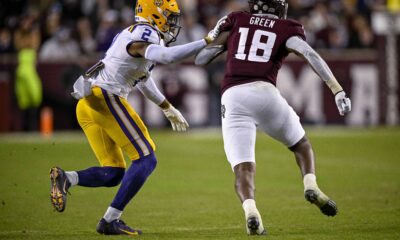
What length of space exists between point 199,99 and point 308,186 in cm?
1106

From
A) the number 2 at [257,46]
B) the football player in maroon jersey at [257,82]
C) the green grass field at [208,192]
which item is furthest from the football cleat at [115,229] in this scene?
the number 2 at [257,46]

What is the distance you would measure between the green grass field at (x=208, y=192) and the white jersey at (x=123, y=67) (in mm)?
1211

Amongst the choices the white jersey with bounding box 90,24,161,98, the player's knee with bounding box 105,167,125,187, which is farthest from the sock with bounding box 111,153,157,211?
the white jersey with bounding box 90,24,161,98

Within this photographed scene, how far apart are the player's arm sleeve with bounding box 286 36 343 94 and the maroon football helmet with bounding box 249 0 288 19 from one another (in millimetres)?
306

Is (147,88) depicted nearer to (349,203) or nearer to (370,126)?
(349,203)

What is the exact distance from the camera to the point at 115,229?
734 centimetres

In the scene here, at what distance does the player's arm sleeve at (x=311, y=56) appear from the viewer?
7063 mm

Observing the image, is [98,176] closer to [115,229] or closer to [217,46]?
[115,229]

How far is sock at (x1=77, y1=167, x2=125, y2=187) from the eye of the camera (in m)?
7.57

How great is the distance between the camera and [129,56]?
24.2ft

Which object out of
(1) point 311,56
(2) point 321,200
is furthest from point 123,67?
(2) point 321,200

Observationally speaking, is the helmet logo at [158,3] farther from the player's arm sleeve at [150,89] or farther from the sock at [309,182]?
the sock at [309,182]

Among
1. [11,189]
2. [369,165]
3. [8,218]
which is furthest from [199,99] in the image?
[8,218]

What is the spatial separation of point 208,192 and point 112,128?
10.8 feet
